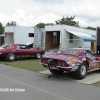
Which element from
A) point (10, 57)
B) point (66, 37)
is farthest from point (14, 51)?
point (66, 37)

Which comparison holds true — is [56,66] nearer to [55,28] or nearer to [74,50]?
[74,50]

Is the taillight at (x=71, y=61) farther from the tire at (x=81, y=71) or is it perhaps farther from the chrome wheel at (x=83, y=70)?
the chrome wheel at (x=83, y=70)

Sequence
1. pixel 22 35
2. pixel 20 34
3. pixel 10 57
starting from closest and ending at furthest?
pixel 10 57, pixel 20 34, pixel 22 35

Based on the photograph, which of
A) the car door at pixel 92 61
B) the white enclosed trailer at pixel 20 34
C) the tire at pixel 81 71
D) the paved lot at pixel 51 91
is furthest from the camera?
the white enclosed trailer at pixel 20 34

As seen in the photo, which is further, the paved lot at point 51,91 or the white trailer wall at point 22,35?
the white trailer wall at point 22,35

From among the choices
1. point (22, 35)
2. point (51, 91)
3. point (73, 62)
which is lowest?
point (51, 91)

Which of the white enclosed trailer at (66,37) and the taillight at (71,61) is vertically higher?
the white enclosed trailer at (66,37)

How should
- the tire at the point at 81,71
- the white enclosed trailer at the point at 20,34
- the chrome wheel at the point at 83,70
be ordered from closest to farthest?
1. the tire at the point at 81,71
2. the chrome wheel at the point at 83,70
3. the white enclosed trailer at the point at 20,34

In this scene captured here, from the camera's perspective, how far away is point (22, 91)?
4.98m

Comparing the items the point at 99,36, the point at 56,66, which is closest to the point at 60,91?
the point at 56,66

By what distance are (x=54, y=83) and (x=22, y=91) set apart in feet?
5.13

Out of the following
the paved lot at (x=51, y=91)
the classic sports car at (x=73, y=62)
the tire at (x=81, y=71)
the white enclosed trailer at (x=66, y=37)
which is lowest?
the paved lot at (x=51, y=91)

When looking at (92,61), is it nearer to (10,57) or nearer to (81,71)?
(81,71)

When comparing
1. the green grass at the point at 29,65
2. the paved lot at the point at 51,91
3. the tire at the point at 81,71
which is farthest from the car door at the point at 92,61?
the green grass at the point at 29,65
